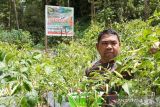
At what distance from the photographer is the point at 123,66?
4.35 ft

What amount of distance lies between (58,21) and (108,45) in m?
7.40

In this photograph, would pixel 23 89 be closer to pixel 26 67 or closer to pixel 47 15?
pixel 26 67

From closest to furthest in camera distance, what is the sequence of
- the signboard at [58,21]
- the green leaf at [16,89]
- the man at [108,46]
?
the green leaf at [16,89] < the man at [108,46] < the signboard at [58,21]

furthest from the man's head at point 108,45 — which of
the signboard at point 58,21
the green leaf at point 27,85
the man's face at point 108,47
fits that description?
the signboard at point 58,21

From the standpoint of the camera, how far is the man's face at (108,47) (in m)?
2.57

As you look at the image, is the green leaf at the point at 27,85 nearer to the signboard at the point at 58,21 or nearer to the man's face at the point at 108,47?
the man's face at the point at 108,47

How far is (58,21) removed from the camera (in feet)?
32.6

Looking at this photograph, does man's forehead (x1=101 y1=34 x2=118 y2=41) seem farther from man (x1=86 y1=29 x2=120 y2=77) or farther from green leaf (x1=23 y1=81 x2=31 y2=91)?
green leaf (x1=23 y1=81 x2=31 y2=91)

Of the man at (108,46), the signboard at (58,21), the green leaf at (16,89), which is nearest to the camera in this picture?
the green leaf at (16,89)

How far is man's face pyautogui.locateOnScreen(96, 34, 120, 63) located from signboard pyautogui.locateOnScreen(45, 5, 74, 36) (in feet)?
22.4

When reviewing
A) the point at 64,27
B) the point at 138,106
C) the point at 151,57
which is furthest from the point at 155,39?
the point at 64,27

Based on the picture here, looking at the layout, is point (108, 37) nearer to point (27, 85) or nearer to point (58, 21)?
point (27, 85)

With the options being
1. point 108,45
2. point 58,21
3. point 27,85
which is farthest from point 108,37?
point 58,21

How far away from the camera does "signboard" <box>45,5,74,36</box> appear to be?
9664mm
